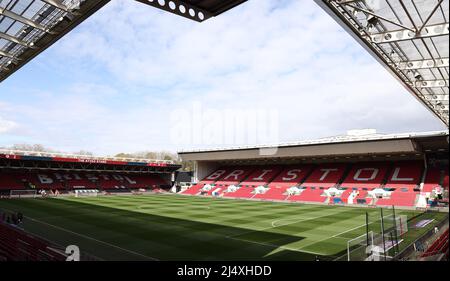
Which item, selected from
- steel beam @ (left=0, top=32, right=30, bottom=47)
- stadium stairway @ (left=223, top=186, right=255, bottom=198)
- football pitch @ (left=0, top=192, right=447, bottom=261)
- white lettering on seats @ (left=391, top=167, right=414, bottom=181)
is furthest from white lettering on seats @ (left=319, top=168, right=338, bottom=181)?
steel beam @ (left=0, top=32, right=30, bottom=47)

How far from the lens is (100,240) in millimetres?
16594

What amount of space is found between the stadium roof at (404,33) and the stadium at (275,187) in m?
0.04

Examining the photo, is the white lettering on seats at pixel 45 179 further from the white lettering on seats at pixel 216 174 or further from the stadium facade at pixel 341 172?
the white lettering on seats at pixel 216 174

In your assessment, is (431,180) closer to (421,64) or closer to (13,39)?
(421,64)

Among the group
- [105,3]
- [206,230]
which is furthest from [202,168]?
[105,3]

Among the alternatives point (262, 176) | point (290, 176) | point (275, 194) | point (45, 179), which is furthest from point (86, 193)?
point (290, 176)

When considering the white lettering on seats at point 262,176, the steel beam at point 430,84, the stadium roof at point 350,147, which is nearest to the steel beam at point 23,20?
the steel beam at point 430,84

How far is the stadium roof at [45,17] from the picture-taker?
8250mm

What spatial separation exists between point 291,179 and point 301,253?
34.1 m

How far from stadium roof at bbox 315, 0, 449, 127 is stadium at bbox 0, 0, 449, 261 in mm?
44

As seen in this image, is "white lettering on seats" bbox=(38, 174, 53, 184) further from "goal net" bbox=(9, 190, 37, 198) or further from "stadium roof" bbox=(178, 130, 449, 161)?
"stadium roof" bbox=(178, 130, 449, 161)

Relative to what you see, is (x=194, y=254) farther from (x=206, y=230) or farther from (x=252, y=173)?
(x=252, y=173)

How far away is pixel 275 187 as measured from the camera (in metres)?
47.1
